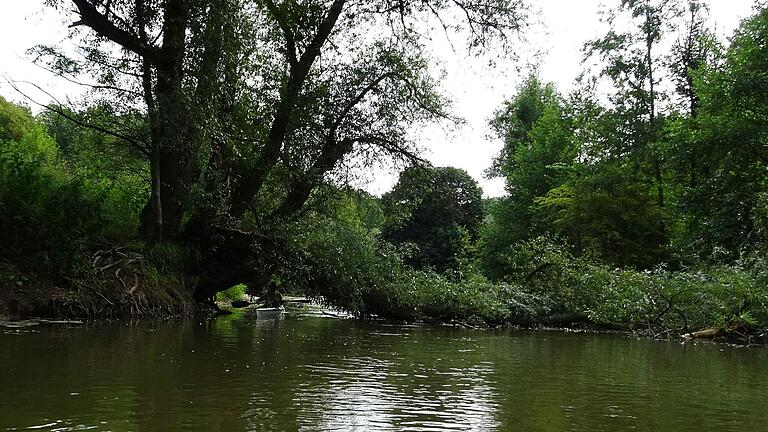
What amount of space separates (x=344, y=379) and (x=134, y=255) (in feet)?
28.6

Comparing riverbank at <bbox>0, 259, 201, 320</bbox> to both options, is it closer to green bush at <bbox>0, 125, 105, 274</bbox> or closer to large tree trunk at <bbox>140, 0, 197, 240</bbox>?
green bush at <bbox>0, 125, 105, 274</bbox>

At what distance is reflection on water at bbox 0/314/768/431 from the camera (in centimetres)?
374

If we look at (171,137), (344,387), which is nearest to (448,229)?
(171,137)

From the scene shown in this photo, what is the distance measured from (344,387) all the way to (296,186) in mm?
10993

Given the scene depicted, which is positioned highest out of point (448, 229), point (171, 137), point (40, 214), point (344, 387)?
point (448, 229)

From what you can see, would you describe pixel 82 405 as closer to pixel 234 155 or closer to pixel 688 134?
pixel 234 155

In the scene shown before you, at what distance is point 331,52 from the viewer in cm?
1666

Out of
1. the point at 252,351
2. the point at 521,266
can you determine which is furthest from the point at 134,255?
the point at 521,266

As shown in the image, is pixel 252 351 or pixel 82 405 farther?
pixel 252 351

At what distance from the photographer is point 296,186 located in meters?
15.6

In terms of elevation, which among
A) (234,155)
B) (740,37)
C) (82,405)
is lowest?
(82,405)

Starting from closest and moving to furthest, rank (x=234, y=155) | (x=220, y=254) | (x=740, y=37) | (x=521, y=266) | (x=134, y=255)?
(x=134, y=255) < (x=234, y=155) < (x=220, y=254) < (x=521, y=266) < (x=740, y=37)

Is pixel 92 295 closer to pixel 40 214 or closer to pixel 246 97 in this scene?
pixel 40 214

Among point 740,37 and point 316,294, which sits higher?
point 740,37
